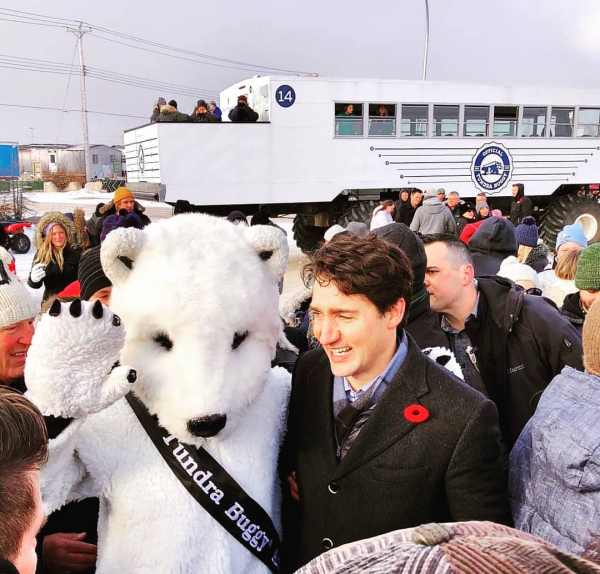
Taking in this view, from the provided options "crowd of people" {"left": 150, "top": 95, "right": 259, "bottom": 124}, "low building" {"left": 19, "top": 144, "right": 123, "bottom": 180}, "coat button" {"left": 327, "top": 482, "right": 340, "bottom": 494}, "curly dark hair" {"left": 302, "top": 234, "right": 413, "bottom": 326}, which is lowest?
"coat button" {"left": 327, "top": 482, "right": 340, "bottom": 494}

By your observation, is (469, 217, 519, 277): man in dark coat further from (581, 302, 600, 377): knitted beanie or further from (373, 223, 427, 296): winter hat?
(581, 302, 600, 377): knitted beanie

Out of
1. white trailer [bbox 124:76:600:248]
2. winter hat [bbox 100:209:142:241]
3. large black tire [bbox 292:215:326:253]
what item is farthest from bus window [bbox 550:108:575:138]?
winter hat [bbox 100:209:142:241]

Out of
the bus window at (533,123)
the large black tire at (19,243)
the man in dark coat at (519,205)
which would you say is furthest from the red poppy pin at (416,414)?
the large black tire at (19,243)

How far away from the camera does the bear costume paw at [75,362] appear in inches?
47.8

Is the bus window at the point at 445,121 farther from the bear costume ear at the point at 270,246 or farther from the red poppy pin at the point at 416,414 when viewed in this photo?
the red poppy pin at the point at 416,414

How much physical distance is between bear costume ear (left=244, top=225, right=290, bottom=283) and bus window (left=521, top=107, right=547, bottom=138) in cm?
1179

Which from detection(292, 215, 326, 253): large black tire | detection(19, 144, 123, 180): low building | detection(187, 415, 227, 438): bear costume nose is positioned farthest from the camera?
detection(19, 144, 123, 180): low building

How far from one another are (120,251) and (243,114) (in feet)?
30.4

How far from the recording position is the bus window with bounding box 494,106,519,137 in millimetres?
11609

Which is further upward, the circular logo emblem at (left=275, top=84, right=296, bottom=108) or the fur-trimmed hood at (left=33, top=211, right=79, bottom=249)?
the circular logo emblem at (left=275, top=84, right=296, bottom=108)

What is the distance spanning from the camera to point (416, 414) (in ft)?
4.68

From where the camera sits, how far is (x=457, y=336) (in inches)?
95.6

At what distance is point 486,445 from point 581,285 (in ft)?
5.12

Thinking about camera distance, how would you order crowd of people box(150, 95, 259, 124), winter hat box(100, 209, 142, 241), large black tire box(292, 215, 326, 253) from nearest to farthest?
winter hat box(100, 209, 142, 241)
crowd of people box(150, 95, 259, 124)
large black tire box(292, 215, 326, 253)
